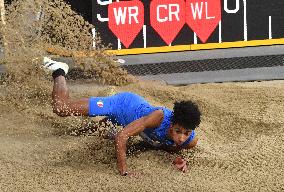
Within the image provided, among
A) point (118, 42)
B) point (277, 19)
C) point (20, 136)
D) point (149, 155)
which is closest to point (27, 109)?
point (20, 136)

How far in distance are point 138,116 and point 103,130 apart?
460mm

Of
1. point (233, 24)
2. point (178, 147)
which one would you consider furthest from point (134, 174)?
point (233, 24)

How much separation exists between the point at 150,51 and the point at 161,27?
266mm

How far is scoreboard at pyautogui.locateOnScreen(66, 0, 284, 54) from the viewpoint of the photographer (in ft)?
21.0

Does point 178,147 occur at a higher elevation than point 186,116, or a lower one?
lower

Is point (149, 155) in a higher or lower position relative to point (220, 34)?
lower

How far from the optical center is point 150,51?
6.54 metres

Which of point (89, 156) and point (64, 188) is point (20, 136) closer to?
point (89, 156)

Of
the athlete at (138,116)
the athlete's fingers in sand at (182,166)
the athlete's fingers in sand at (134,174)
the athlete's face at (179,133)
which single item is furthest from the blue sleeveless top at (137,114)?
the athlete's fingers in sand at (134,174)

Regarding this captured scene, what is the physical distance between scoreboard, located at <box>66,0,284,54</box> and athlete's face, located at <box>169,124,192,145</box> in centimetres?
224

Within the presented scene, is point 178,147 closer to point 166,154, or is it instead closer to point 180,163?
point 166,154

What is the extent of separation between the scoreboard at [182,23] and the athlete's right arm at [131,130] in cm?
218

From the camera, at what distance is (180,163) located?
440 cm

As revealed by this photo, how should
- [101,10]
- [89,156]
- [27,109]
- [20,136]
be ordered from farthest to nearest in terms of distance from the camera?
[101,10]
[27,109]
[20,136]
[89,156]
